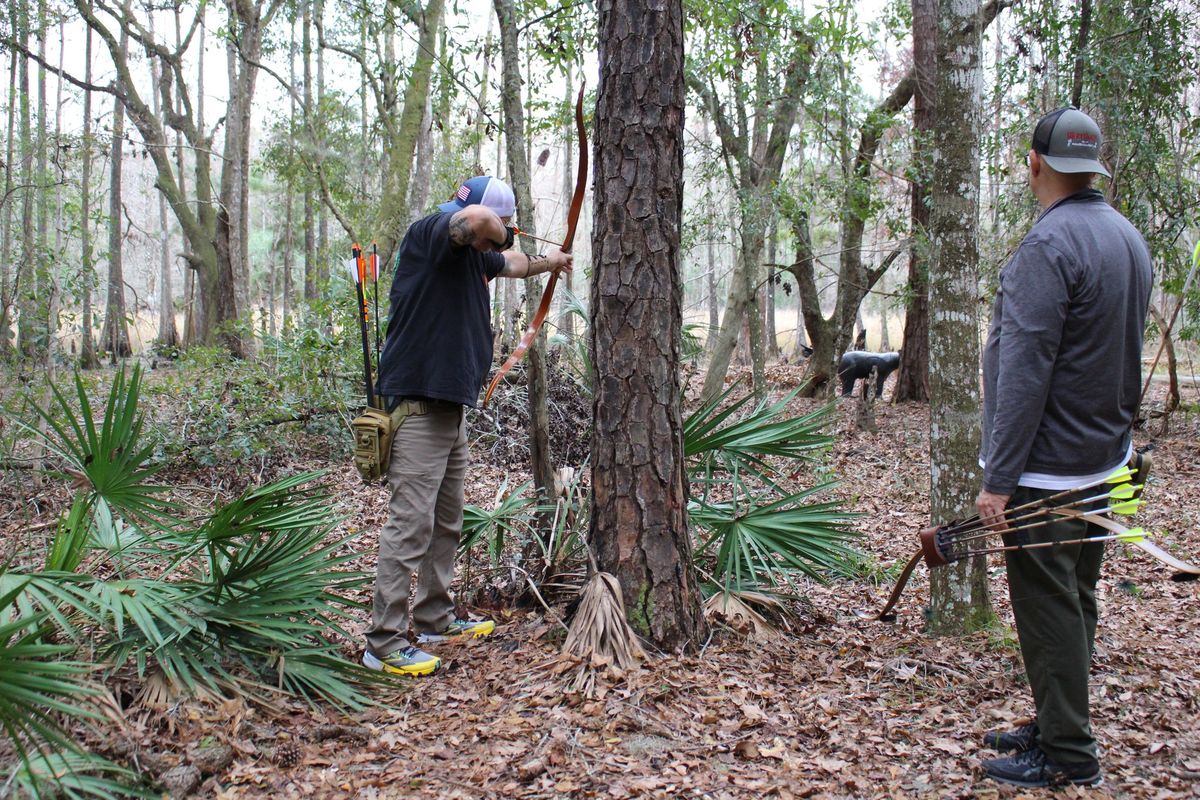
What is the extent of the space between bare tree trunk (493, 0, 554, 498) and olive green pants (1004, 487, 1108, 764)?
2.70 meters

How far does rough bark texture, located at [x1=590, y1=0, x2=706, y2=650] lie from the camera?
12.5 feet

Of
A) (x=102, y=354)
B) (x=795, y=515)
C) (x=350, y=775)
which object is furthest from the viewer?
(x=102, y=354)

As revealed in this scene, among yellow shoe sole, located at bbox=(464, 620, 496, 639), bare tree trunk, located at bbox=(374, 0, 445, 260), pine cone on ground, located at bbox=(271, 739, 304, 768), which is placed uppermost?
bare tree trunk, located at bbox=(374, 0, 445, 260)

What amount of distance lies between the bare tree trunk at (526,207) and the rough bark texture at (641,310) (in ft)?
3.36

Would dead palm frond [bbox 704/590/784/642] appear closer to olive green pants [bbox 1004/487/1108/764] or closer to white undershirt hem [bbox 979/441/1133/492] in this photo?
olive green pants [bbox 1004/487/1108/764]

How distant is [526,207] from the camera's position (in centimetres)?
559

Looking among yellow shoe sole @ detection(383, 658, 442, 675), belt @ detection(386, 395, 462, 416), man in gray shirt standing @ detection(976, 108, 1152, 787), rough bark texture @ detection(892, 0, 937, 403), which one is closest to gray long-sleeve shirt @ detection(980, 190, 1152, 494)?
man in gray shirt standing @ detection(976, 108, 1152, 787)

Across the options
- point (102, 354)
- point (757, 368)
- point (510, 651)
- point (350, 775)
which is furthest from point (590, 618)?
point (102, 354)

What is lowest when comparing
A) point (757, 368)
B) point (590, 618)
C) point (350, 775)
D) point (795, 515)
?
point (350, 775)

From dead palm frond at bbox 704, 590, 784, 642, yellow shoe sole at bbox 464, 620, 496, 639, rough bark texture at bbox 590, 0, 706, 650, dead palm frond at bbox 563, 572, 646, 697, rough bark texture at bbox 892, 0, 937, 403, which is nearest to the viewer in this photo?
dead palm frond at bbox 563, 572, 646, 697

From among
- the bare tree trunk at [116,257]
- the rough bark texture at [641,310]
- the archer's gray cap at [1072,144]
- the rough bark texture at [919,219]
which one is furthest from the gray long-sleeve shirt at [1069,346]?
the bare tree trunk at [116,257]

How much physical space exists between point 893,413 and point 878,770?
11310 millimetres

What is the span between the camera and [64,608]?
3.46 m

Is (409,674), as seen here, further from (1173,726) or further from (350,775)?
(1173,726)
